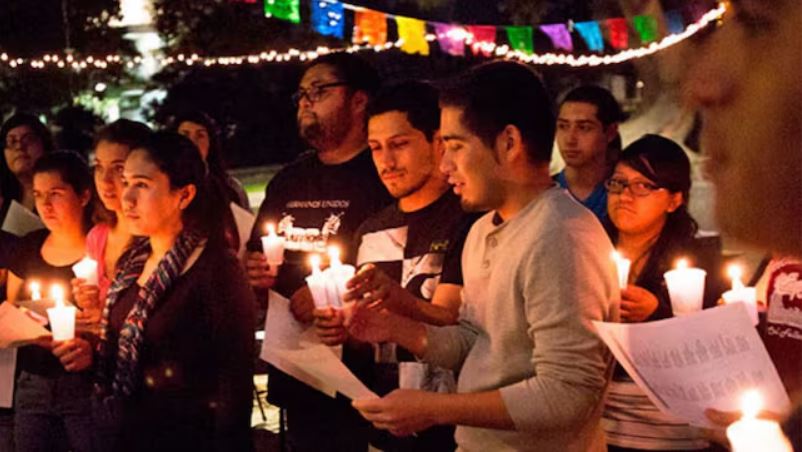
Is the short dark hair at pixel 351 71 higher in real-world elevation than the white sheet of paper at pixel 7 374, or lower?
higher

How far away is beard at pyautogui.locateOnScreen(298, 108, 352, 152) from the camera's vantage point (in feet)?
13.5

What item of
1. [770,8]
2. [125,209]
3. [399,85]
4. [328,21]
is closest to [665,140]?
[399,85]

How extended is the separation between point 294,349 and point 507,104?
4.05 feet

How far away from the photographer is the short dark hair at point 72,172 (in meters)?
4.66

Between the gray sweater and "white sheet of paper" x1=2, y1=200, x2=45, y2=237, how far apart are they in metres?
3.04

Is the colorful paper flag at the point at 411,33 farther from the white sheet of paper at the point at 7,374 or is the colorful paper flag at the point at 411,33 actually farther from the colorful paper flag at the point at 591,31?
the white sheet of paper at the point at 7,374

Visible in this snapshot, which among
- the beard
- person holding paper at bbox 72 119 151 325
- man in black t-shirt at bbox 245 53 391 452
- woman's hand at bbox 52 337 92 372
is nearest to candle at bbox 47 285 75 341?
woman's hand at bbox 52 337 92 372

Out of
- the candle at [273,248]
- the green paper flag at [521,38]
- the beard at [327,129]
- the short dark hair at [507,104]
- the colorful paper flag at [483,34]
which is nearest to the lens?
the short dark hair at [507,104]

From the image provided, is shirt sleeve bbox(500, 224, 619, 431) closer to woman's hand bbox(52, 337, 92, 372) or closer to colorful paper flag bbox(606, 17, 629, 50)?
woman's hand bbox(52, 337, 92, 372)

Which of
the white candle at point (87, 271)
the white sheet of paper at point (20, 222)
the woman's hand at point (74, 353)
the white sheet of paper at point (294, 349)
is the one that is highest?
the white sheet of paper at point (20, 222)

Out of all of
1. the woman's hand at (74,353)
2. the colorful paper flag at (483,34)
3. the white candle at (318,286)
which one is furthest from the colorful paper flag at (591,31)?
the white candle at (318,286)

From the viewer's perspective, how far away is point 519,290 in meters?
2.38

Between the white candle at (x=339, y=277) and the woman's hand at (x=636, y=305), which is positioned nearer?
the white candle at (x=339, y=277)

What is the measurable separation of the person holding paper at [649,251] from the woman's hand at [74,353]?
189 centimetres
